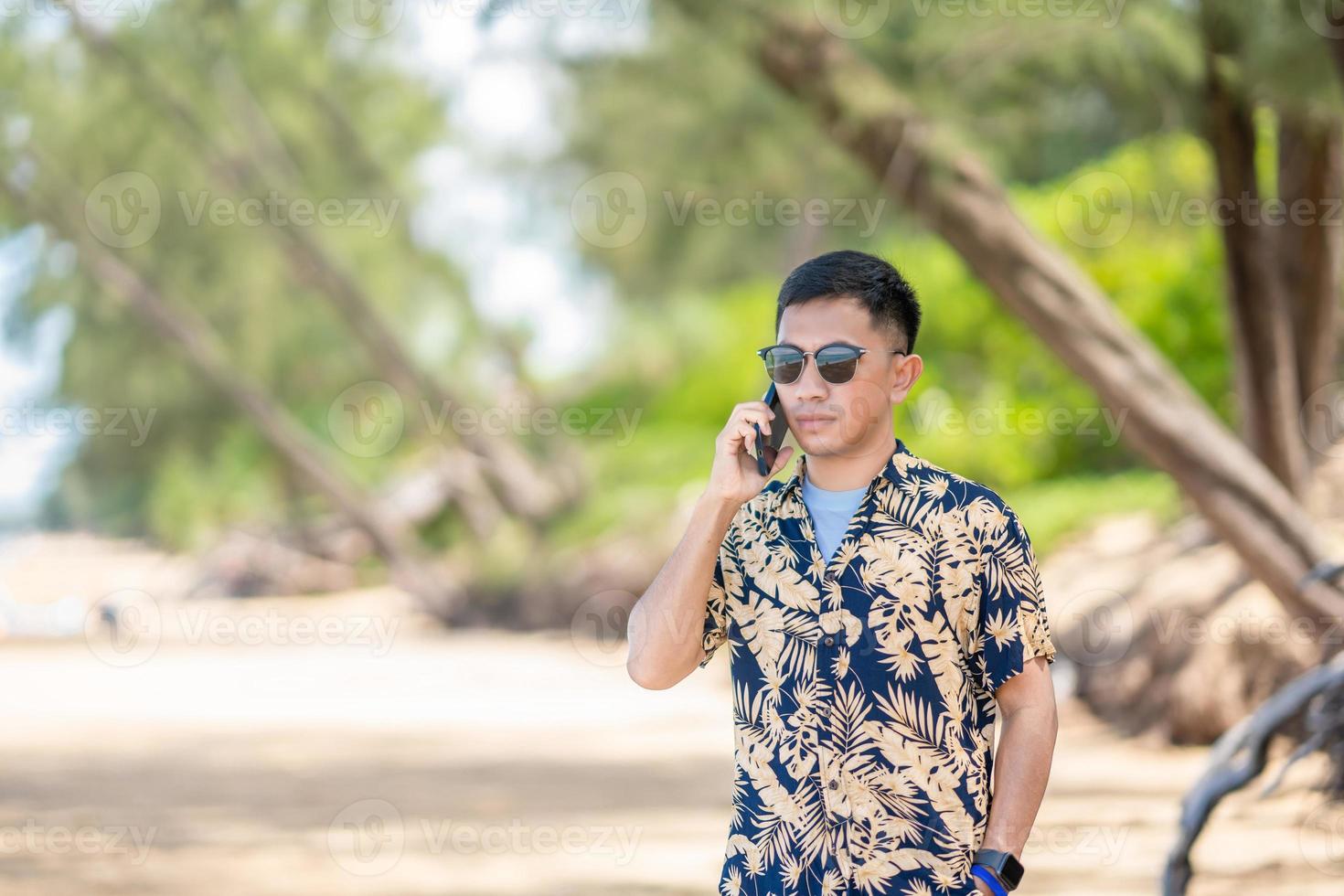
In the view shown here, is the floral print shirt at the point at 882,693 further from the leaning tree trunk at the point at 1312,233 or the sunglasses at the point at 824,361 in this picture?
the leaning tree trunk at the point at 1312,233

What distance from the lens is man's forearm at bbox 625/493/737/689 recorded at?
7.23 ft

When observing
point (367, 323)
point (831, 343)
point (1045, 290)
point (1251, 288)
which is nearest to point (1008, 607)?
point (831, 343)

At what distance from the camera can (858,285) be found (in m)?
2.29

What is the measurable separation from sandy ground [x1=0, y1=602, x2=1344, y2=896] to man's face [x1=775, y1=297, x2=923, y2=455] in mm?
3505

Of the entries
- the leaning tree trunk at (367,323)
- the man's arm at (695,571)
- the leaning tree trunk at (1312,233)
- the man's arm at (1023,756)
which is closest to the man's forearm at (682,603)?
the man's arm at (695,571)

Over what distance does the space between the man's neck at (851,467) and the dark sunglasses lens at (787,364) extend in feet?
0.43

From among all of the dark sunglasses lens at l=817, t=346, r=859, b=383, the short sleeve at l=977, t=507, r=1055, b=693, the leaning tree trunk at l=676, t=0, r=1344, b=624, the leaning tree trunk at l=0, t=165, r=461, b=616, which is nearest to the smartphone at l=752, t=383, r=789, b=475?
the dark sunglasses lens at l=817, t=346, r=859, b=383

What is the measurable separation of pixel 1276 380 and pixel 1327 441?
8.99 ft

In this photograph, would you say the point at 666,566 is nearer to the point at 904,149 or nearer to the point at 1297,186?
the point at 904,149

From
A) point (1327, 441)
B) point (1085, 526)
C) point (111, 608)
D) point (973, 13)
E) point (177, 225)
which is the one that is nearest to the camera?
point (973, 13)

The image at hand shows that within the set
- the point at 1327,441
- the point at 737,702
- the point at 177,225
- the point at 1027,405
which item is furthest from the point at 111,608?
the point at 737,702

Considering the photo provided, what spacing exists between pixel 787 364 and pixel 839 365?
8 cm

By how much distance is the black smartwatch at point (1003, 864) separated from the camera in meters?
2.13

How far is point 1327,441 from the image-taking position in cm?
1035
